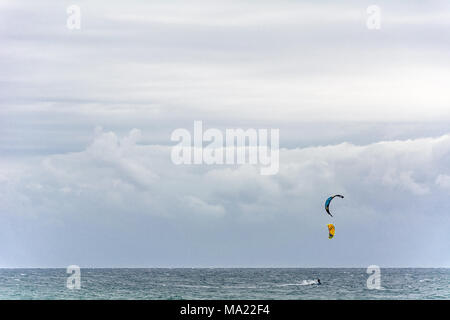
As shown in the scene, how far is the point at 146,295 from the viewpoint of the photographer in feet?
322
